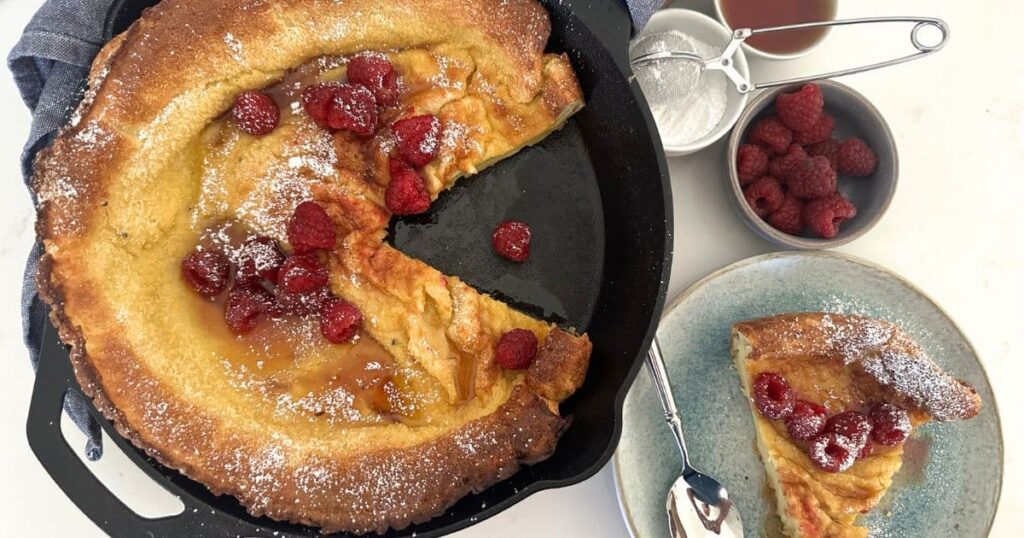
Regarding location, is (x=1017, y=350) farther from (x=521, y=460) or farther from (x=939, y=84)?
(x=521, y=460)

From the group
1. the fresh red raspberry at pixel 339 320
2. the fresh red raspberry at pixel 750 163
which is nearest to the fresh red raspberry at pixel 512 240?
the fresh red raspberry at pixel 339 320

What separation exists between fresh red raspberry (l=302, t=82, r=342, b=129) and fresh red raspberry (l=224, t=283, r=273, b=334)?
0.51 m

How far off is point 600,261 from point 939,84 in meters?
1.33

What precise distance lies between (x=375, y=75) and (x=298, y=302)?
675mm

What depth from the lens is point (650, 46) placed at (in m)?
2.12

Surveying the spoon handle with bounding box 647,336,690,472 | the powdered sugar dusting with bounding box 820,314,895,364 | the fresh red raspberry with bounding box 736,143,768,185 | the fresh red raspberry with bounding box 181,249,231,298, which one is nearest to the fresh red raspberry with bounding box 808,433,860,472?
the powdered sugar dusting with bounding box 820,314,895,364

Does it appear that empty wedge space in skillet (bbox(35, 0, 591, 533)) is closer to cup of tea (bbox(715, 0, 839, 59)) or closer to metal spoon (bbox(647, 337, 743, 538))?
metal spoon (bbox(647, 337, 743, 538))

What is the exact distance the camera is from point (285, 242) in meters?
1.96

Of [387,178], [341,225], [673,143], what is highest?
[673,143]

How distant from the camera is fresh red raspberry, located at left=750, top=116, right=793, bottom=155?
2064 millimetres

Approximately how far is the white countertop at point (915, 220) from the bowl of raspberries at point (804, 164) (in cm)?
14

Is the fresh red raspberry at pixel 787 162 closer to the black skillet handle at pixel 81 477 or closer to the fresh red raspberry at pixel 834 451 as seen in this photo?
the fresh red raspberry at pixel 834 451

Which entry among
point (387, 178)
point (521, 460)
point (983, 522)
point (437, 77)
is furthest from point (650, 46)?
point (983, 522)

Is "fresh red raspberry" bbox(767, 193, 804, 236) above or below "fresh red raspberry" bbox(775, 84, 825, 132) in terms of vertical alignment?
below
